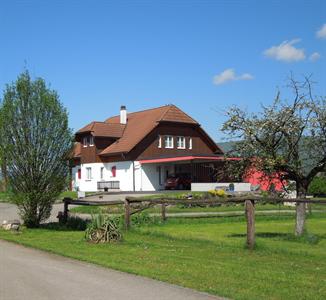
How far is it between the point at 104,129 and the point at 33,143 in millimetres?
40256

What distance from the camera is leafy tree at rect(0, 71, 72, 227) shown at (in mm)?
19812

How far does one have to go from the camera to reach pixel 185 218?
81.8 feet

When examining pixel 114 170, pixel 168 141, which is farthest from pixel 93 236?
pixel 168 141

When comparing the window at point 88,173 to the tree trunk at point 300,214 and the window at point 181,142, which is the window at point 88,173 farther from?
the tree trunk at point 300,214

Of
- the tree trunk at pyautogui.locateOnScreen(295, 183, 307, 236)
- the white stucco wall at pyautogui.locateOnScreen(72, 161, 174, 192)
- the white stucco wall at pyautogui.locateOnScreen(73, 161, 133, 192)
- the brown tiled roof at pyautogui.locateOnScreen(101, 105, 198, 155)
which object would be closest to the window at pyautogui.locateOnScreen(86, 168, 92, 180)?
the white stucco wall at pyautogui.locateOnScreen(73, 161, 133, 192)

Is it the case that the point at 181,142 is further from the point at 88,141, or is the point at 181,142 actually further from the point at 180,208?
the point at 180,208

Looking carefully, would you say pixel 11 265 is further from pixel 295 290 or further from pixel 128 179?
pixel 128 179

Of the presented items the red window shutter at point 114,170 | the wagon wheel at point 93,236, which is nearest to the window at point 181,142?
the red window shutter at point 114,170

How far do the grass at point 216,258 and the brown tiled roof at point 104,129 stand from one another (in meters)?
39.4

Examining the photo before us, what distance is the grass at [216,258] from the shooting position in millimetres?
8984

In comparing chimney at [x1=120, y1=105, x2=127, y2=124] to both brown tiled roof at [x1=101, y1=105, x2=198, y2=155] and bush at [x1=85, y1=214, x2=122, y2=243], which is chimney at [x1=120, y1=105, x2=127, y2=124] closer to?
brown tiled roof at [x1=101, y1=105, x2=198, y2=155]

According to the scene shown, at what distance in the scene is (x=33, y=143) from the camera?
65.7 ft

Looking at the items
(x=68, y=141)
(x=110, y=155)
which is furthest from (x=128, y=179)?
(x=68, y=141)

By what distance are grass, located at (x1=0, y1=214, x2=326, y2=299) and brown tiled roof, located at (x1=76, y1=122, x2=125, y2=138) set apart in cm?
3941
